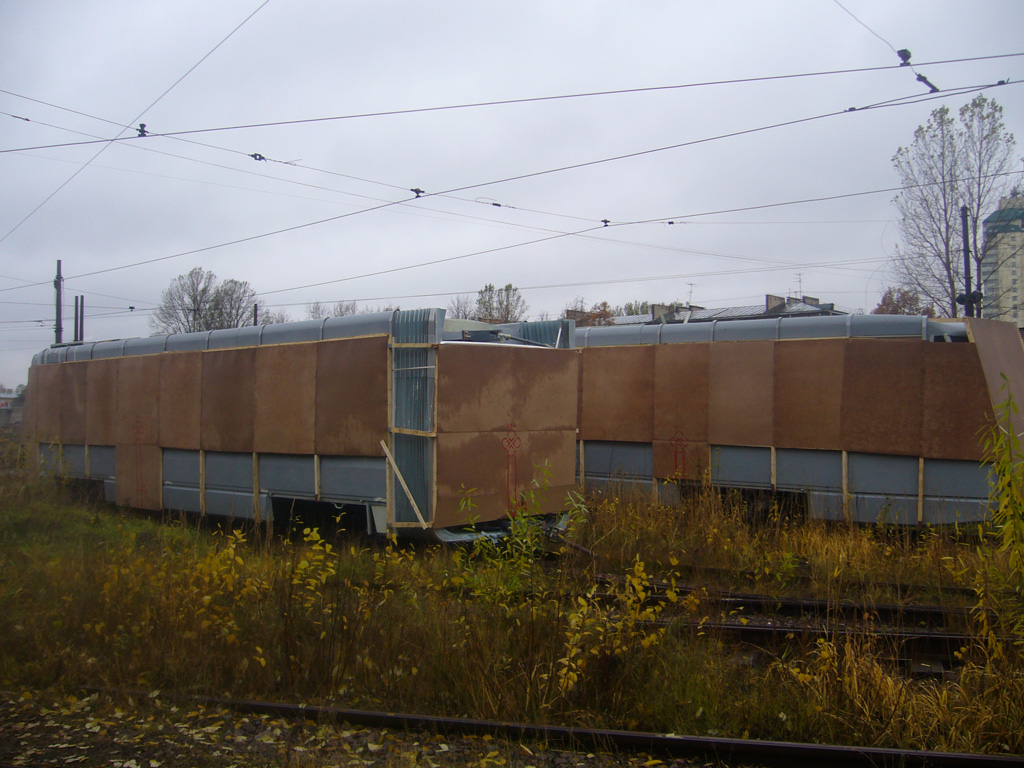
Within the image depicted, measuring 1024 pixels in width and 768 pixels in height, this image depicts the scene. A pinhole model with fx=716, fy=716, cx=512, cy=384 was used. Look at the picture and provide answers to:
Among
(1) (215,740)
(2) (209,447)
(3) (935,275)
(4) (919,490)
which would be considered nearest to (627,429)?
(4) (919,490)

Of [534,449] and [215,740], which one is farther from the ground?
[534,449]

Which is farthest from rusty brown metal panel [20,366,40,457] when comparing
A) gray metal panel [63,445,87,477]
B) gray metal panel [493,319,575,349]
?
gray metal panel [493,319,575,349]

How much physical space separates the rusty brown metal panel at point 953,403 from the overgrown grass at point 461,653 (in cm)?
234

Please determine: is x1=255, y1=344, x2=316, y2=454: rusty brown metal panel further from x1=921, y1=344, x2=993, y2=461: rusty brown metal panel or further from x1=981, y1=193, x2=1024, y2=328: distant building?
x1=981, y1=193, x2=1024, y2=328: distant building

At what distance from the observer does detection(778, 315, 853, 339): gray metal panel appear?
34.2 feet

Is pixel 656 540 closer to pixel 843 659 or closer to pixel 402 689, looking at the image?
pixel 843 659

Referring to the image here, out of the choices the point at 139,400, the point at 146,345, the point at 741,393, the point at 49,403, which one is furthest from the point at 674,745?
the point at 49,403

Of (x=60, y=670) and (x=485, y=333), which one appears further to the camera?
(x=485, y=333)

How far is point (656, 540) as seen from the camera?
960cm

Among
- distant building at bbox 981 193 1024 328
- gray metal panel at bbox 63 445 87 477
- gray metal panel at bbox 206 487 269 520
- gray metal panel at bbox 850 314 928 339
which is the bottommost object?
gray metal panel at bbox 206 487 269 520

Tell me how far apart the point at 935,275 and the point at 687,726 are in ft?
85.8

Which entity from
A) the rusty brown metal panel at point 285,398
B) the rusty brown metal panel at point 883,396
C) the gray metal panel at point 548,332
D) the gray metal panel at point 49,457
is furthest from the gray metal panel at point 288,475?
the rusty brown metal panel at point 883,396

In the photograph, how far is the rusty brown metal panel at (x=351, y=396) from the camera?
8805 millimetres

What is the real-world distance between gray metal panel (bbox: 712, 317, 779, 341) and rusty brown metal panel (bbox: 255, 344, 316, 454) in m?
6.40
